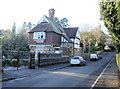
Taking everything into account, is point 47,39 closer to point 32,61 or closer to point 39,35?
point 39,35

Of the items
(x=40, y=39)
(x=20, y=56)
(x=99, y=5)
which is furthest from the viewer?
(x=40, y=39)

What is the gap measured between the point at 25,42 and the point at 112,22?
124 feet

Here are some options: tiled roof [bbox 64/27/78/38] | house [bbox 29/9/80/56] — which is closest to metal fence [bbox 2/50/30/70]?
house [bbox 29/9/80/56]

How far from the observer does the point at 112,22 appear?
1238 cm

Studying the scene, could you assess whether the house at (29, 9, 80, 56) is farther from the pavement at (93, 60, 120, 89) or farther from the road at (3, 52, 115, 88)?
the pavement at (93, 60, 120, 89)

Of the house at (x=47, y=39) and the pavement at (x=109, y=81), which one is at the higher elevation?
the house at (x=47, y=39)

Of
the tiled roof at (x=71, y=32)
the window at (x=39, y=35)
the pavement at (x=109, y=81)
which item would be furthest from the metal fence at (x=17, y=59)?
the tiled roof at (x=71, y=32)

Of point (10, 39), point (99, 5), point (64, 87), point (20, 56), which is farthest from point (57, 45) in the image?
point (64, 87)

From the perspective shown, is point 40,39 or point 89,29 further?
point 89,29

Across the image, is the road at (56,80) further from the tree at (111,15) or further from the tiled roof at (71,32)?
the tiled roof at (71,32)

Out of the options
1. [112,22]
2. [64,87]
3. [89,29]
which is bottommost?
[64,87]

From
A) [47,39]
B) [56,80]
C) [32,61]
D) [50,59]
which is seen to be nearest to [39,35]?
[47,39]

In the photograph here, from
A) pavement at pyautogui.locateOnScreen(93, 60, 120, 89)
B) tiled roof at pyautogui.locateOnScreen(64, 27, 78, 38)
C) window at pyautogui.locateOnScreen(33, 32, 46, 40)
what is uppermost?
tiled roof at pyautogui.locateOnScreen(64, 27, 78, 38)

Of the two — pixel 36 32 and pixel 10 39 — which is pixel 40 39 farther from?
pixel 10 39
